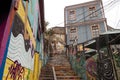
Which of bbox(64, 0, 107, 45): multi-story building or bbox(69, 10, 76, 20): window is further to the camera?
bbox(69, 10, 76, 20): window

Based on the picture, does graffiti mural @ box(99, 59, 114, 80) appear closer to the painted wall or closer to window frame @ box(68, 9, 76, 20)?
the painted wall

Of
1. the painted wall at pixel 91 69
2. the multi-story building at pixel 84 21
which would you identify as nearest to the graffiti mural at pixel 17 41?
the painted wall at pixel 91 69

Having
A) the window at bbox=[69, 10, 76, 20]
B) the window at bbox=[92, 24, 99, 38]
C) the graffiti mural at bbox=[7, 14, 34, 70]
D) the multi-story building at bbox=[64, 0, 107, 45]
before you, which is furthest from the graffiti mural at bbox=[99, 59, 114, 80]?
the window at bbox=[69, 10, 76, 20]

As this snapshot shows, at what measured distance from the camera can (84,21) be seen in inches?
858

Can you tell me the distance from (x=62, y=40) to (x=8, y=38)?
21.8 meters

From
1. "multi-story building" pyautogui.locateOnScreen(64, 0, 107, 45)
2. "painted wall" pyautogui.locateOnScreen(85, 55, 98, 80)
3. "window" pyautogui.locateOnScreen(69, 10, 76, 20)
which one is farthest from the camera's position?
"window" pyautogui.locateOnScreen(69, 10, 76, 20)

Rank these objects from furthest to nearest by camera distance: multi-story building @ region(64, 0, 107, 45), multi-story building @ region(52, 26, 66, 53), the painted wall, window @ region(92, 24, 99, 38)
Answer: multi-story building @ region(52, 26, 66, 53) → multi-story building @ region(64, 0, 107, 45) → window @ region(92, 24, 99, 38) → the painted wall

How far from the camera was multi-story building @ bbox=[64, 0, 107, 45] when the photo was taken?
2095 cm

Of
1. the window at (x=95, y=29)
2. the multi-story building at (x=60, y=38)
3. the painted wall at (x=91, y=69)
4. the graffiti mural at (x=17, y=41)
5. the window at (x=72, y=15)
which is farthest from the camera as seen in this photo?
the multi-story building at (x=60, y=38)

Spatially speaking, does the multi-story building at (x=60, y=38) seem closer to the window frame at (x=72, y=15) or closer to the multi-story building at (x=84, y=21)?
the multi-story building at (x=84, y=21)

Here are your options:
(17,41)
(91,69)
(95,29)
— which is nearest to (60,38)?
(95,29)

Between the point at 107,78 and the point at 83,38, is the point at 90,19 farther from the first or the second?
the point at 107,78

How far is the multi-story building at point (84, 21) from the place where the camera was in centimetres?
2095

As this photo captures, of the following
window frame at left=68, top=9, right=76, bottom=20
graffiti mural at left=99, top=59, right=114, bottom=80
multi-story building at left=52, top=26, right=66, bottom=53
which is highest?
window frame at left=68, top=9, right=76, bottom=20
